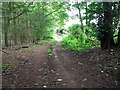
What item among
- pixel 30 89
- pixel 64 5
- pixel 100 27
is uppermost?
pixel 64 5

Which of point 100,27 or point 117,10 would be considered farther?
point 100,27

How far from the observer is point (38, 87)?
3.38 meters

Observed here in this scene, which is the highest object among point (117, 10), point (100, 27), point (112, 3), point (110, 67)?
point (112, 3)

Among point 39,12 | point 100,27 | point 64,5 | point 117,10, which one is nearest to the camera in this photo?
point 117,10

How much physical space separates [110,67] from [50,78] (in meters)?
2.97

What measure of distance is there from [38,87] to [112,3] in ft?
20.6

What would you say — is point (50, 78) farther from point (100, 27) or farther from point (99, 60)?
point (100, 27)

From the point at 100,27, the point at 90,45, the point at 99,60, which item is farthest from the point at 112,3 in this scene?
the point at 90,45

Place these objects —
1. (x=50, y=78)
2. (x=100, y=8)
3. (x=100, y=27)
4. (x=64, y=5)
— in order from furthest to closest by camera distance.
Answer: (x=64, y=5) → (x=100, y=27) → (x=100, y=8) → (x=50, y=78)

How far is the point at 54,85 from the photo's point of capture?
3.49m

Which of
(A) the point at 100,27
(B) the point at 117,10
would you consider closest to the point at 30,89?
(A) the point at 100,27

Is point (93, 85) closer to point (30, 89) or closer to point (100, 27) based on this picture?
point (30, 89)

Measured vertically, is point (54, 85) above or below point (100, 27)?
below

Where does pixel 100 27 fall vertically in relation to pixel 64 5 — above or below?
below
